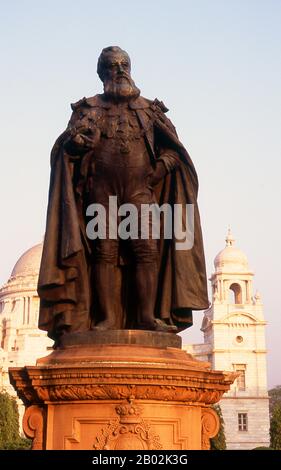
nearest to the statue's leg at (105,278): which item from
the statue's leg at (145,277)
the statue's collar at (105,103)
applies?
the statue's leg at (145,277)

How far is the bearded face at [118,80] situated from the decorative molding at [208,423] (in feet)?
10.3

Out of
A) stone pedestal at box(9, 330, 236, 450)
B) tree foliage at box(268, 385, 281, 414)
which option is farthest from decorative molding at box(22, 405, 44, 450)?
tree foliage at box(268, 385, 281, 414)

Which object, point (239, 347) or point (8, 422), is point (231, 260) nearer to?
point (239, 347)

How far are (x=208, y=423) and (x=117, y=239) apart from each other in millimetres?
1919

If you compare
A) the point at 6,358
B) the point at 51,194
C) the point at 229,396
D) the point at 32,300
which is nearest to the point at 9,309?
the point at 32,300

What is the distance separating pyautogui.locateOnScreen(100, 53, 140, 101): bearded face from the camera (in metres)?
7.98

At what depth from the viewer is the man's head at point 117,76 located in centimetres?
799

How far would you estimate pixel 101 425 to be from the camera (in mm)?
6723

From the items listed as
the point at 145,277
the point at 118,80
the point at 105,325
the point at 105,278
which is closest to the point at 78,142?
the point at 118,80

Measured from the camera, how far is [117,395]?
22.0 feet

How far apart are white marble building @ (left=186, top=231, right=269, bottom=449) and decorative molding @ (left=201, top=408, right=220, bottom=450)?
67980mm

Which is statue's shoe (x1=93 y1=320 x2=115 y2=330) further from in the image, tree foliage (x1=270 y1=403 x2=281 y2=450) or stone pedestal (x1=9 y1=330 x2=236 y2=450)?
tree foliage (x1=270 y1=403 x2=281 y2=450)
